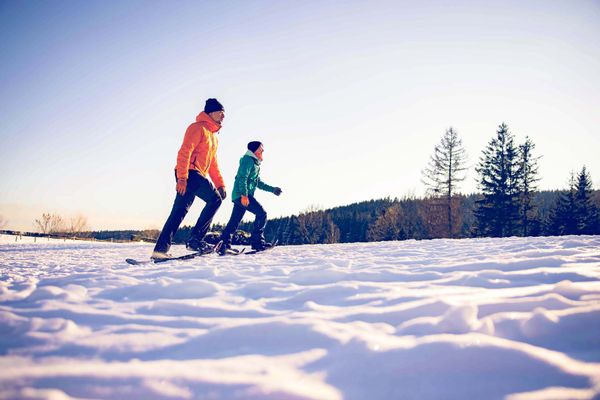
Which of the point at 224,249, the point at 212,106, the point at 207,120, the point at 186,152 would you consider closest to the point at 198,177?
the point at 186,152

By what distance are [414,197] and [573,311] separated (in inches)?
2316

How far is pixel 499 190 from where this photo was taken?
26.8 m

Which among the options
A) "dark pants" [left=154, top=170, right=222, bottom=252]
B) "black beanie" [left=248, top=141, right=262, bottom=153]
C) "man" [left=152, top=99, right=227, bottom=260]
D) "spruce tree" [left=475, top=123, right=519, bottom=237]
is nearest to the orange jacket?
"man" [left=152, top=99, right=227, bottom=260]

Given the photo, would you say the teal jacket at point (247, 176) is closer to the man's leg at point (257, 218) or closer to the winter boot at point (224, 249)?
the man's leg at point (257, 218)

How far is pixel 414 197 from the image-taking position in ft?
187

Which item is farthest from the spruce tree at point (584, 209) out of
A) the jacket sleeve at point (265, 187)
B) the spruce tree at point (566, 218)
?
the jacket sleeve at point (265, 187)

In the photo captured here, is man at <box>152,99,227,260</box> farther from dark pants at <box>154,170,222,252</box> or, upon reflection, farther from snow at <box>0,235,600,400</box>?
snow at <box>0,235,600,400</box>

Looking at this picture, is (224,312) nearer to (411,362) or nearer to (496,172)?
(411,362)

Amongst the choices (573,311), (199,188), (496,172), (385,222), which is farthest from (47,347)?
(385,222)

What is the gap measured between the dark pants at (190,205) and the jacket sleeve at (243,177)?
2.71 feet

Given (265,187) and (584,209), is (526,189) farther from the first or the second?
(265,187)

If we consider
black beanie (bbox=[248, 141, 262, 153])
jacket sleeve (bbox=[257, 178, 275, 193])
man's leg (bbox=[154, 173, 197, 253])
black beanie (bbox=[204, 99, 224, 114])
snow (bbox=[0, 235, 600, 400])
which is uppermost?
black beanie (bbox=[204, 99, 224, 114])

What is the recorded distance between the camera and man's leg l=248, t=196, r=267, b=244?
625cm

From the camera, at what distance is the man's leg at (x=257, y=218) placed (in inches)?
246
